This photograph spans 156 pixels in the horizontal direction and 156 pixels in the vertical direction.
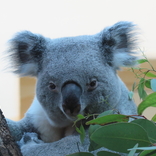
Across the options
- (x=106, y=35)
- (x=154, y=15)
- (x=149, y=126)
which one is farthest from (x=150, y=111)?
(x=149, y=126)

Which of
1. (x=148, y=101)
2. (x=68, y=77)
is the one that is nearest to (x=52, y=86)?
(x=68, y=77)

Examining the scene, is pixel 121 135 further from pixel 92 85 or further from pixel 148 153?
pixel 92 85

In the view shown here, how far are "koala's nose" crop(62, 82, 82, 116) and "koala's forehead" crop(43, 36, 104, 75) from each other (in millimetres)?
81

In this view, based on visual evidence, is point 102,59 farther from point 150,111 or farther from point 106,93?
point 150,111

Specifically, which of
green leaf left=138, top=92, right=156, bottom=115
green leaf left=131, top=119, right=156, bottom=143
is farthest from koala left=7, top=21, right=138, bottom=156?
green leaf left=131, top=119, right=156, bottom=143

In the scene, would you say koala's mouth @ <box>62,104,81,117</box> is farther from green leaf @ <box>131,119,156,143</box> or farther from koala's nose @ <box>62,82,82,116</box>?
green leaf @ <box>131,119,156,143</box>

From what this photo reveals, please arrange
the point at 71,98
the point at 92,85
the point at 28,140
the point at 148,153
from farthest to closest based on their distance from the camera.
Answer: the point at 28,140, the point at 92,85, the point at 71,98, the point at 148,153

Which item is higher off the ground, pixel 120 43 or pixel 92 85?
pixel 120 43

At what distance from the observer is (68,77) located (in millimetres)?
1564

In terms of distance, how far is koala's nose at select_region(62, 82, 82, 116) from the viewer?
1.50 metres

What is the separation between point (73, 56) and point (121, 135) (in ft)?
2.42

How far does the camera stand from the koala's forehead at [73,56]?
1600 millimetres

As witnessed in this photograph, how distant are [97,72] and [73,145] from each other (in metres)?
0.41

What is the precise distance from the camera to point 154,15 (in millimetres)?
3713
